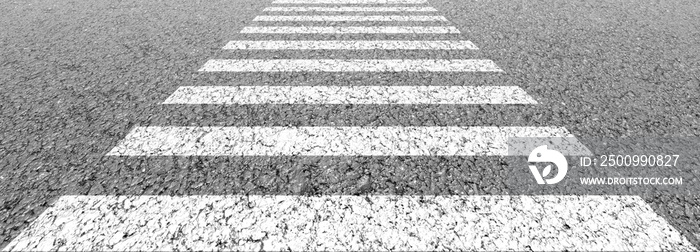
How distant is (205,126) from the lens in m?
2.56

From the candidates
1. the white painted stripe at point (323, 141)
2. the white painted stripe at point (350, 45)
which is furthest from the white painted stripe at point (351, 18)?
the white painted stripe at point (323, 141)

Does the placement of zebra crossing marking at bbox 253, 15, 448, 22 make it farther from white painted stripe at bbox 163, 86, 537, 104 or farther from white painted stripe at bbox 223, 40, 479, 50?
white painted stripe at bbox 163, 86, 537, 104

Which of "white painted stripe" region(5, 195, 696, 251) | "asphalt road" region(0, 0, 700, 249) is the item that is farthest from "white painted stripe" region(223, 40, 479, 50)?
"white painted stripe" region(5, 195, 696, 251)

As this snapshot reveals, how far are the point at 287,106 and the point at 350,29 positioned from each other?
80.1 inches

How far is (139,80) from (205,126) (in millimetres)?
1101

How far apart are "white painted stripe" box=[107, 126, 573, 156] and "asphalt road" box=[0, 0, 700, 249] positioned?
7 centimetres

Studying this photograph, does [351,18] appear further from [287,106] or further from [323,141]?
[323,141]

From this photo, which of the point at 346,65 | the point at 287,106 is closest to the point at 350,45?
the point at 346,65

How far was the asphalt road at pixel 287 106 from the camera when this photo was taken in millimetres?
2055

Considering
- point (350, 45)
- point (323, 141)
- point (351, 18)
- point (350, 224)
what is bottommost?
point (350, 224)

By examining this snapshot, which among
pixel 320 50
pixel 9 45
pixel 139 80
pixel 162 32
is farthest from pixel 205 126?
pixel 9 45

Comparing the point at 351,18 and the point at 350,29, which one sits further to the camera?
the point at 351,18

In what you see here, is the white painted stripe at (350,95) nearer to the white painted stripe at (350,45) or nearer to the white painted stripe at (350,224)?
the white painted stripe at (350,45)

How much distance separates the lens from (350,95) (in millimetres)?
2975
